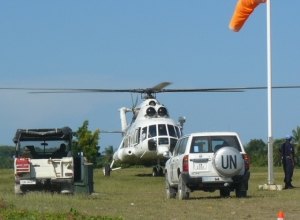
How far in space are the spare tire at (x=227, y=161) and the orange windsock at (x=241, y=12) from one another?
801 centimetres

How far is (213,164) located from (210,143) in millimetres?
617

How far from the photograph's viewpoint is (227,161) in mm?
19828

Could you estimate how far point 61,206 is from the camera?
17.9m

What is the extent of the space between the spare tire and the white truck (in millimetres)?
5073

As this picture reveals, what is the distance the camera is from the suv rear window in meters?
20.3

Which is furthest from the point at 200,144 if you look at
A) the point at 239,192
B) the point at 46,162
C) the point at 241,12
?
the point at 241,12

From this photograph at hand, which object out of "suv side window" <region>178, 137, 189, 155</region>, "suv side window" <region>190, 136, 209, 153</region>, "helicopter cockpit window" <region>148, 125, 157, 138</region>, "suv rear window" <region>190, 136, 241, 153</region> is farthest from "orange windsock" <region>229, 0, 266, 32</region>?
"helicopter cockpit window" <region>148, 125, 157, 138</region>

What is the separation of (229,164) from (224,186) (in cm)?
79

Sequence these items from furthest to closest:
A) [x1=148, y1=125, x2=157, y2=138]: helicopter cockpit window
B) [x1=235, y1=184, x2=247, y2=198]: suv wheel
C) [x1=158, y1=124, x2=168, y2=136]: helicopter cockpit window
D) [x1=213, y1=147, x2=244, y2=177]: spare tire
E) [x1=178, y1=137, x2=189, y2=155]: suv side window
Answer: [x1=148, y1=125, x2=157, y2=138]: helicopter cockpit window → [x1=158, y1=124, x2=168, y2=136]: helicopter cockpit window → [x1=178, y1=137, x2=189, y2=155]: suv side window → [x1=235, y1=184, x2=247, y2=198]: suv wheel → [x1=213, y1=147, x2=244, y2=177]: spare tire

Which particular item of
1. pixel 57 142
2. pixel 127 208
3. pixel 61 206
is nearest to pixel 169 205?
pixel 127 208

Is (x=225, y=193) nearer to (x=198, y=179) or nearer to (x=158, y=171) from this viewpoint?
(x=198, y=179)

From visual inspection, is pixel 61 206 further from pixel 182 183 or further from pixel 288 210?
pixel 288 210

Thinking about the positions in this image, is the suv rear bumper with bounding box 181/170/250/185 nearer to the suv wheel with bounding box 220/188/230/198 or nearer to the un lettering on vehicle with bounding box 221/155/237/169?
the un lettering on vehicle with bounding box 221/155/237/169

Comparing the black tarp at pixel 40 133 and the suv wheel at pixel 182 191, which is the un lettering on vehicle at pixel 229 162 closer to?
→ the suv wheel at pixel 182 191
